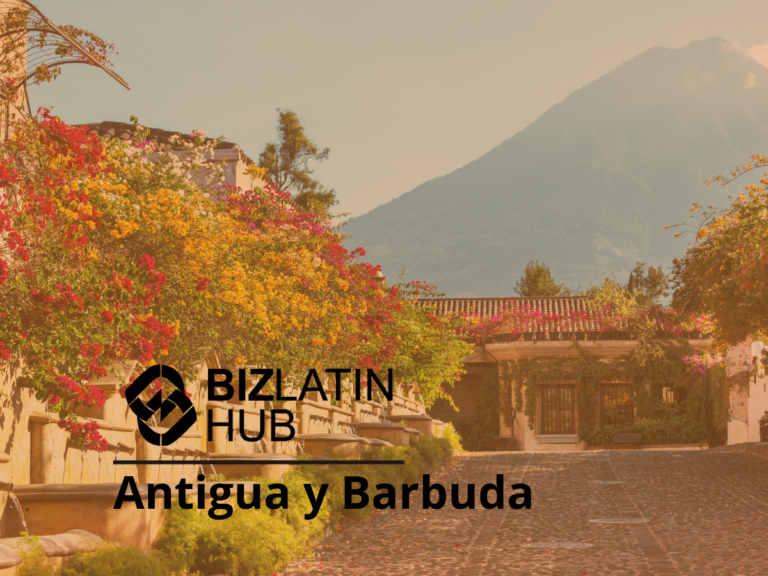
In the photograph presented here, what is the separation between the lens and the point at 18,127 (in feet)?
26.9

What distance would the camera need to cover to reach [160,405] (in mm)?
9289

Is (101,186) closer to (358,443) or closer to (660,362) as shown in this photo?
(358,443)

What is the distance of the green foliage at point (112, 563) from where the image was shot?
5734 millimetres

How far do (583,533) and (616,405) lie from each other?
23.2 m

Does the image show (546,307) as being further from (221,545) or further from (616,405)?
(221,545)

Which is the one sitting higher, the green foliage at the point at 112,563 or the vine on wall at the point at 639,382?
the vine on wall at the point at 639,382

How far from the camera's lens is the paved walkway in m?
8.12

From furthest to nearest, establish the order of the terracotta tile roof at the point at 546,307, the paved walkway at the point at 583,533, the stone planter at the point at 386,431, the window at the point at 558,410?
the terracotta tile roof at the point at 546,307 → the window at the point at 558,410 → the stone planter at the point at 386,431 → the paved walkway at the point at 583,533

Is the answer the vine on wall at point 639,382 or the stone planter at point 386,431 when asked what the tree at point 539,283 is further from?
the stone planter at point 386,431

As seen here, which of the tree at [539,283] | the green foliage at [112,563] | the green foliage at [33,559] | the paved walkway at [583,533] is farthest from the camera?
the tree at [539,283]

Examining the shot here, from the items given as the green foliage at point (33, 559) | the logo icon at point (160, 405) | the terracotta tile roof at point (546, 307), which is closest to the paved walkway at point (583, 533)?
the logo icon at point (160, 405)

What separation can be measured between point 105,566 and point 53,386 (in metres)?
1.73

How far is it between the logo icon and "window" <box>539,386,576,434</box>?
80.1 ft

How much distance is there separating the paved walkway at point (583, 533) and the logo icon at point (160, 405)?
6.14ft
